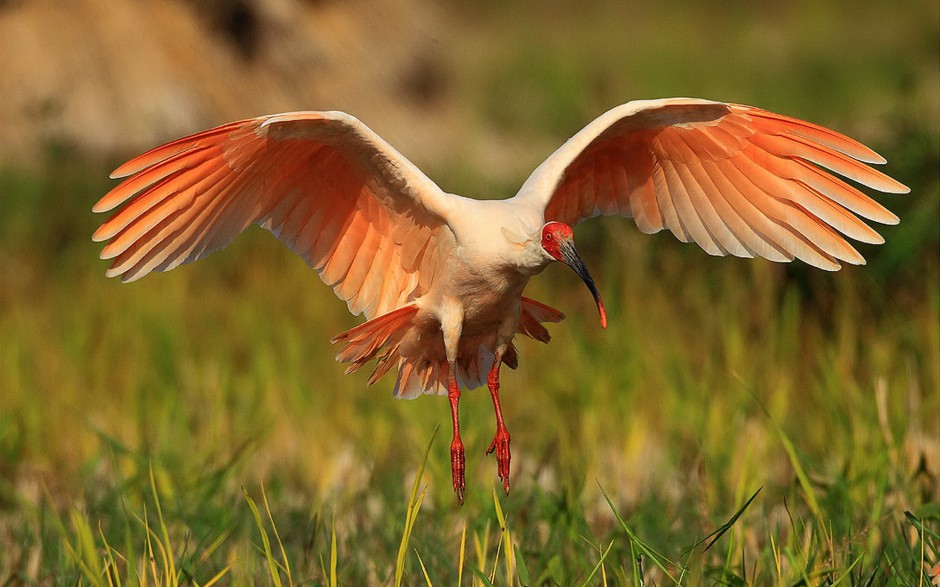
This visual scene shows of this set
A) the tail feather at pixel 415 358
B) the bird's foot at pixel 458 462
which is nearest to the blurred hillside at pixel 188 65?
the tail feather at pixel 415 358

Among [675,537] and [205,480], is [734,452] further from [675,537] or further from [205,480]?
[205,480]

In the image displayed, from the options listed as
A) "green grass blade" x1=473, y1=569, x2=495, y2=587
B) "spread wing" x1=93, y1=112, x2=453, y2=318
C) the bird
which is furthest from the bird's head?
"green grass blade" x1=473, y1=569, x2=495, y2=587

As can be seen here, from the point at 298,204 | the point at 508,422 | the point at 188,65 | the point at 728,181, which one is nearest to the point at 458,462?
the point at 298,204

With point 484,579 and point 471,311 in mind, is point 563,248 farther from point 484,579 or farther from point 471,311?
point 484,579

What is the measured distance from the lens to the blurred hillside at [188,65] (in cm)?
→ 1034

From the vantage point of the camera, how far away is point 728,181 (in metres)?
3.87

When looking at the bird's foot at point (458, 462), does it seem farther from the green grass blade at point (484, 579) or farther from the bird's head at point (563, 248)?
the bird's head at point (563, 248)

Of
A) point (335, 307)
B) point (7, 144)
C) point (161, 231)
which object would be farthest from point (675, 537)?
point (7, 144)

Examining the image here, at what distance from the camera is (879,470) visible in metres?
4.14

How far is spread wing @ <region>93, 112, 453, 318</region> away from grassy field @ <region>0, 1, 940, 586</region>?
2.20 ft

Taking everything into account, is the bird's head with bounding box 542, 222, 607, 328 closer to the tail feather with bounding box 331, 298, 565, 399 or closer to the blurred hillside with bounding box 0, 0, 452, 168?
the tail feather with bounding box 331, 298, 565, 399

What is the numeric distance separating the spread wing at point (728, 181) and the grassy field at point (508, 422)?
1.82 ft

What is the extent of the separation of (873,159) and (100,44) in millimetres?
8279

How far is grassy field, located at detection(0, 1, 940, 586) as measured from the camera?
370 centimetres
